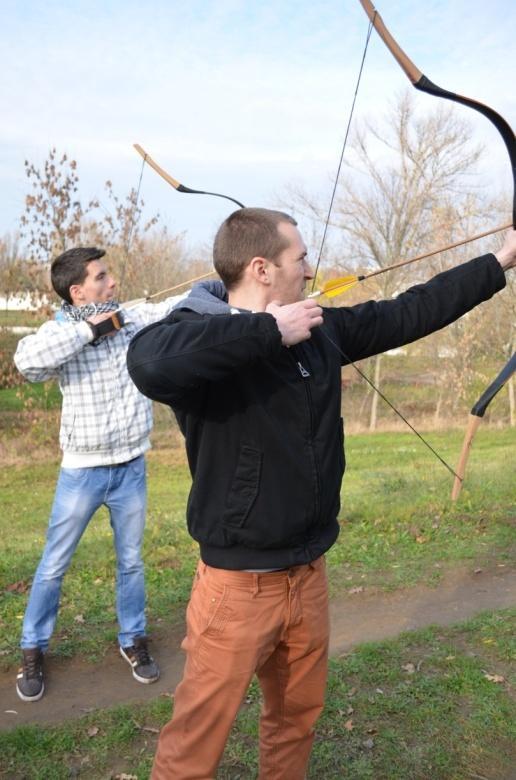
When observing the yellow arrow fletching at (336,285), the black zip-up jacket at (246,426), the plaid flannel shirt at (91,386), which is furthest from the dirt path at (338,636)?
the yellow arrow fletching at (336,285)

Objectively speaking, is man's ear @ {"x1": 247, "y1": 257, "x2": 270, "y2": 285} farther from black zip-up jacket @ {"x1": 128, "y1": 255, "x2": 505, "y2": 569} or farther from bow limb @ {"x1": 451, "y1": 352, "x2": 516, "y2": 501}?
bow limb @ {"x1": 451, "y1": 352, "x2": 516, "y2": 501}

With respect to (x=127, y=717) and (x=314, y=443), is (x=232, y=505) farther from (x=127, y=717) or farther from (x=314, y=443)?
(x=127, y=717)

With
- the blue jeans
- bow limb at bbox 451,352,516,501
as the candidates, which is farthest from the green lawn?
bow limb at bbox 451,352,516,501

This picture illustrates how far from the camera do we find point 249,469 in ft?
6.70

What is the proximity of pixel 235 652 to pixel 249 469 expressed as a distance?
49 centimetres

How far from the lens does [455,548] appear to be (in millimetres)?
5332

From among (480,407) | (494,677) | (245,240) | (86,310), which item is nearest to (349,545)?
(494,677)

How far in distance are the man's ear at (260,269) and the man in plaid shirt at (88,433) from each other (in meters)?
1.29

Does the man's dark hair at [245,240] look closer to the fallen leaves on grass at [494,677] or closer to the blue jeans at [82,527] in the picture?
the blue jeans at [82,527]

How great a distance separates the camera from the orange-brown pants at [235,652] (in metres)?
2.04

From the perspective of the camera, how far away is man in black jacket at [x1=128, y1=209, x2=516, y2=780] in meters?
1.97

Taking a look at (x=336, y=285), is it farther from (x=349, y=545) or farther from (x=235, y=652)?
(x=349, y=545)

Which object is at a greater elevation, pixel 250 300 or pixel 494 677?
pixel 250 300

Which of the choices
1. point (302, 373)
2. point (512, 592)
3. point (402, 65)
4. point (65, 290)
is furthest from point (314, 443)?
point (512, 592)
